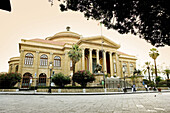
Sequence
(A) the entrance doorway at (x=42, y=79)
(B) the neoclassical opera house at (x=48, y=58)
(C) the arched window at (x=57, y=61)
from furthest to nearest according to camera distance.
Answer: (C) the arched window at (x=57, y=61) < (A) the entrance doorway at (x=42, y=79) < (B) the neoclassical opera house at (x=48, y=58)

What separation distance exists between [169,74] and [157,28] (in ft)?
171

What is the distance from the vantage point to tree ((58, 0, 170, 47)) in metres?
5.20

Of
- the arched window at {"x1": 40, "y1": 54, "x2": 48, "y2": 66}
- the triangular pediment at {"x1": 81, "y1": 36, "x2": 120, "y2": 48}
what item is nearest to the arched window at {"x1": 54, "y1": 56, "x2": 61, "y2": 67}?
the arched window at {"x1": 40, "y1": 54, "x2": 48, "y2": 66}

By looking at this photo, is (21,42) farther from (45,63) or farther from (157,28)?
(157,28)

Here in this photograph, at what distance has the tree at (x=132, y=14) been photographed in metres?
5.20

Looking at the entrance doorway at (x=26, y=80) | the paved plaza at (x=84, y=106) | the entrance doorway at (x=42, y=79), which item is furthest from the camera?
the entrance doorway at (x=42, y=79)

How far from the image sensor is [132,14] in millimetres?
6004

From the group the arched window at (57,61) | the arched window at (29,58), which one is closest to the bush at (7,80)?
the arched window at (29,58)

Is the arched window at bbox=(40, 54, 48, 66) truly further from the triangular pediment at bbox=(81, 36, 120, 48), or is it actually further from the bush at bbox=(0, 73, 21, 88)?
the triangular pediment at bbox=(81, 36, 120, 48)

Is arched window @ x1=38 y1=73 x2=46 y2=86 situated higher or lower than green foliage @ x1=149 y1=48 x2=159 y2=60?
lower

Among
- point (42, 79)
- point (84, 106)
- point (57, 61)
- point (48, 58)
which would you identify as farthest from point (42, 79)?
point (84, 106)

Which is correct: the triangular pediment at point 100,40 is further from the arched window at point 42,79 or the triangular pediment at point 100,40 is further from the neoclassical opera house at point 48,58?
the arched window at point 42,79

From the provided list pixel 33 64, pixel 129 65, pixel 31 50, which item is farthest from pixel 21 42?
pixel 129 65

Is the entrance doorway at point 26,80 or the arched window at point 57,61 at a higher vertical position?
the arched window at point 57,61
